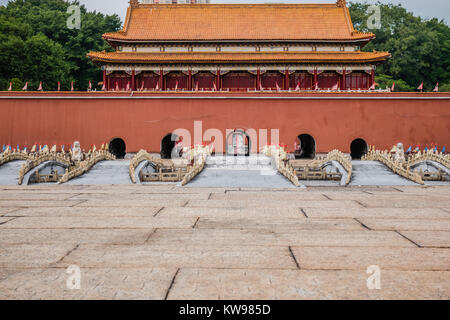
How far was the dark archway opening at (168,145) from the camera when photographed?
2352 cm

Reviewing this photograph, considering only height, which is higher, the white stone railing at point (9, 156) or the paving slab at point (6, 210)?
the white stone railing at point (9, 156)

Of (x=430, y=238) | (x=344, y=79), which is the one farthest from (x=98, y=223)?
(x=344, y=79)

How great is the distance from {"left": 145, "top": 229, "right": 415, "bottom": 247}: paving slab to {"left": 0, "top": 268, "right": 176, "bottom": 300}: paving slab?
1.17 m

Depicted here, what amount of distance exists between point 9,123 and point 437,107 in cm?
2755

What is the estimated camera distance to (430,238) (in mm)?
4973

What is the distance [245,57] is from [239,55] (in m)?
0.80

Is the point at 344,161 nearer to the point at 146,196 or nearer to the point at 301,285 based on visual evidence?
the point at 146,196

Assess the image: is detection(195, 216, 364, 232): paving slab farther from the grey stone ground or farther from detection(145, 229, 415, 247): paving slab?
the grey stone ground

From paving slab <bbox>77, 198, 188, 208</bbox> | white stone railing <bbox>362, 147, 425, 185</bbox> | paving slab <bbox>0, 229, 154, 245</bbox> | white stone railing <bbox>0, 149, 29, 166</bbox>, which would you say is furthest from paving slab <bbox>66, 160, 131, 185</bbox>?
white stone railing <bbox>362, 147, 425, 185</bbox>

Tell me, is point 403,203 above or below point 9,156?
below

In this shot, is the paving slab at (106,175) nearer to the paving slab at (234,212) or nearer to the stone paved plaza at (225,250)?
the stone paved plaza at (225,250)

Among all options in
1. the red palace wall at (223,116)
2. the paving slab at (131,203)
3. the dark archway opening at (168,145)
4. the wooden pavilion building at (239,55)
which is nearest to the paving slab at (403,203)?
the paving slab at (131,203)
